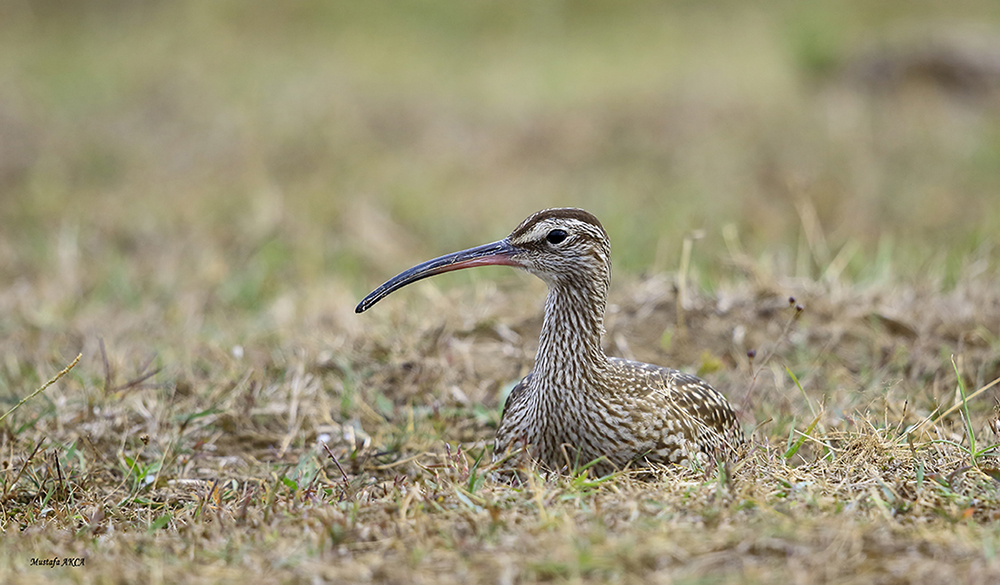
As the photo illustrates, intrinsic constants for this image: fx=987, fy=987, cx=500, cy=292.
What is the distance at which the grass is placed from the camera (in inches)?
118

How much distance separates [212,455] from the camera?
4629 millimetres

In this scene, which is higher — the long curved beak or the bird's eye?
the bird's eye

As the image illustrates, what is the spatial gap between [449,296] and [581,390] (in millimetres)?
2537

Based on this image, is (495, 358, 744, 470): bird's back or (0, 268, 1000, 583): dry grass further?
(495, 358, 744, 470): bird's back

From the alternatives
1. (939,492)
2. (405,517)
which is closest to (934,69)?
(939,492)

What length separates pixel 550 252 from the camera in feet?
13.1

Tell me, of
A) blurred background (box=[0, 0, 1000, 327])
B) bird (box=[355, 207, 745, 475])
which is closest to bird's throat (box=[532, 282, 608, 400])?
bird (box=[355, 207, 745, 475])

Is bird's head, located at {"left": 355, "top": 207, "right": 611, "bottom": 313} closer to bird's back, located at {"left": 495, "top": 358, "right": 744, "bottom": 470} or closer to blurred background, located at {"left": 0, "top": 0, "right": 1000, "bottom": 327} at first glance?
bird's back, located at {"left": 495, "top": 358, "right": 744, "bottom": 470}

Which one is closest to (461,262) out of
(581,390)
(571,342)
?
(571,342)

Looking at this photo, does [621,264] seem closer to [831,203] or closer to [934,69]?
[831,203]

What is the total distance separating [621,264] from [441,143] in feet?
16.8

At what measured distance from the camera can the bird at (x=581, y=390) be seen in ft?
12.8

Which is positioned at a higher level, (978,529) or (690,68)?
(690,68)

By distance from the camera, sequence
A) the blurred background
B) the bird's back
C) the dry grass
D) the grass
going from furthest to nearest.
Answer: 1. the blurred background
2. the bird's back
3. the grass
4. the dry grass
